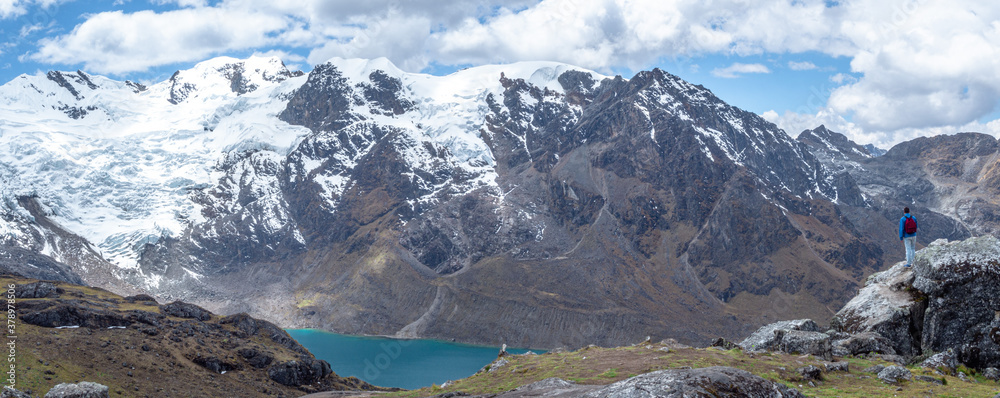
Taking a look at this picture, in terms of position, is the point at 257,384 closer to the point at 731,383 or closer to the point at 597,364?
the point at 597,364

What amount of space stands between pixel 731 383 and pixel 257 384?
220ft

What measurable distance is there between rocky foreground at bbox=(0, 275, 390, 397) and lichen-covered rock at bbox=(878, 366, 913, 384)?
2127 inches

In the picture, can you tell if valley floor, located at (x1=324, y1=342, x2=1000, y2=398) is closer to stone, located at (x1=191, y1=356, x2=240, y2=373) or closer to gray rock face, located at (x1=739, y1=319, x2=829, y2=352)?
gray rock face, located at (x1=739, y1=319, x2=829, y2=352)

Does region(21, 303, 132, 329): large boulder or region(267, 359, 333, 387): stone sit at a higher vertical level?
region(21, 303, 132, 329): large boulder

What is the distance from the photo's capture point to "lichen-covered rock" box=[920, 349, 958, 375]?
30406 mm

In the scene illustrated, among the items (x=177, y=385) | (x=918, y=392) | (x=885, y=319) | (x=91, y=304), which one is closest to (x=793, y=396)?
(x=918, y=392)

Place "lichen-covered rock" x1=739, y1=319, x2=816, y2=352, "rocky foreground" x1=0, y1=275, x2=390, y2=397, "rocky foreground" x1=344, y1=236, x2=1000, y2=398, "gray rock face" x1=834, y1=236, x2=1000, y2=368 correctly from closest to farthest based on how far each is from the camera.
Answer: "rocky foreground" x1=344, y1=236, x2=1000, y2=398 → "gray rock face" x1=834, y1=236, x2=1000, y2=368 → "lichen-covered rock" x1=739, y1=319, x2=816, y2=352 → "rocky foreground" x1=0, y1=275, x2=390, y2=397

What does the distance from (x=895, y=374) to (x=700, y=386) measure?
17400 mm

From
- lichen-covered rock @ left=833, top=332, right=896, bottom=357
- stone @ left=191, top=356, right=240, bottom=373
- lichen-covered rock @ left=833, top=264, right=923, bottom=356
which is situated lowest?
stone @ left=191, top=356, right=240, bottom=373

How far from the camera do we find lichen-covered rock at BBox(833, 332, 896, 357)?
3425 centimetres

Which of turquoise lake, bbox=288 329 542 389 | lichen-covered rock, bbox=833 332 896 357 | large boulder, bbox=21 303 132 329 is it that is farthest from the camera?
turquoise lake, bbox=288 329 542 389

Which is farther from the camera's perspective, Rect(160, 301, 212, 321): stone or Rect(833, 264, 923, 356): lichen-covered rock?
Rect(160, 301, 212, 321): stone

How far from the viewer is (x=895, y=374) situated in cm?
2881

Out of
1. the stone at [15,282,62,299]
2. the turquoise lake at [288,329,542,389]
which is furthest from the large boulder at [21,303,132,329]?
the turquoise lake at [288,329,542,389]
